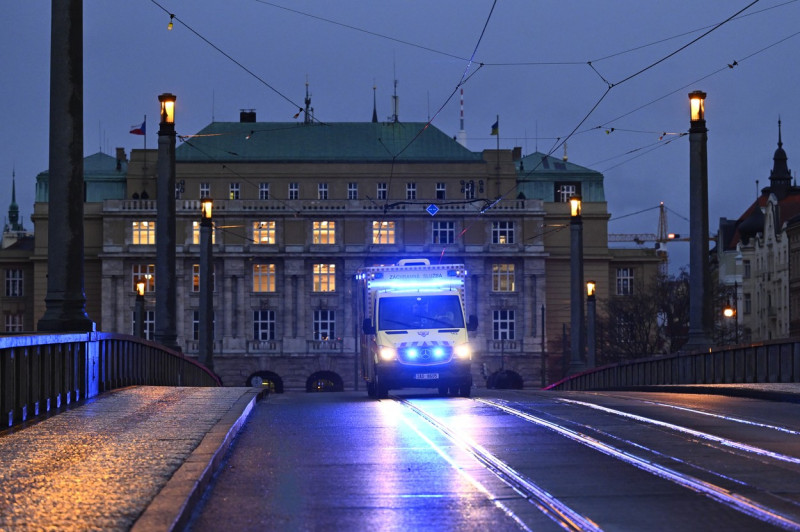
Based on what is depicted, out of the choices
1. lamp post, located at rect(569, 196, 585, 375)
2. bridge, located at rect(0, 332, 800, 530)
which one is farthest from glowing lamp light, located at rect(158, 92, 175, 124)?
lamp post, located at rect(569, 196, 585, 375)

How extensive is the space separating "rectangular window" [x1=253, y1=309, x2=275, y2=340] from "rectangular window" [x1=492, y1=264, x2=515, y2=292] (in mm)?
17693

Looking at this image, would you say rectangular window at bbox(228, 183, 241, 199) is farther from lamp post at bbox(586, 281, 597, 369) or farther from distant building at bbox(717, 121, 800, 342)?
lamp post at bbox(586, 281, 597, 369)

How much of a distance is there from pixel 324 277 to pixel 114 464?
112 m

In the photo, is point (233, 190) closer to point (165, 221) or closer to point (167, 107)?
point (167, 107)

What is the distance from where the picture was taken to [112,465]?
13.2 meters

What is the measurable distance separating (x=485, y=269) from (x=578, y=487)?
372ft

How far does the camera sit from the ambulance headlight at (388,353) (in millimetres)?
35719

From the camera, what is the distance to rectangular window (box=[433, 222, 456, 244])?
12531 cm

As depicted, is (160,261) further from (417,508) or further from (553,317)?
(553,317)

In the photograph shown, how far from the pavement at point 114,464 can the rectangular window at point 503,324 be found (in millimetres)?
105216

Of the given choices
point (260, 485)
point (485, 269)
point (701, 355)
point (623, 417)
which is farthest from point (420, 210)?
point (260, 485)

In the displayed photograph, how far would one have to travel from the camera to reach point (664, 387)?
3559 cm

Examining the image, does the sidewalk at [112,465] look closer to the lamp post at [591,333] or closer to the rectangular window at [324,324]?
the lamp post at [591,333]

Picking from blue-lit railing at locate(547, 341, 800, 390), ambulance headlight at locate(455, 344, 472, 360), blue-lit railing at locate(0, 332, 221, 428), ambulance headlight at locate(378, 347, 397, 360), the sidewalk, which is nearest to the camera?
the sidewalk
